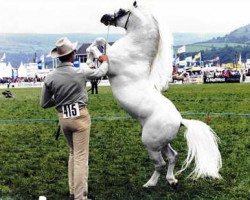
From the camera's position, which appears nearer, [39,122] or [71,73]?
[71,73]

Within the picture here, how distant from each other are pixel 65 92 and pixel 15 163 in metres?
3.75

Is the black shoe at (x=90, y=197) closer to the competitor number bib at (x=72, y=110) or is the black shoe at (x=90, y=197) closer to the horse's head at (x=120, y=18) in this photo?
the competitor number bib at (x=72, y=110)

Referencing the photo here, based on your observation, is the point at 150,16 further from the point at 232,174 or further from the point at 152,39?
the point at 232,174

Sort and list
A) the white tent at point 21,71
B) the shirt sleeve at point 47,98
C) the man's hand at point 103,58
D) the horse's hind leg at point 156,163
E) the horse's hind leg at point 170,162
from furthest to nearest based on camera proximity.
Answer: the white tent at point 21,71 < the horse's hind leg at point 170,162 < the horse's hind leg at point 156,163 < the man's hand at point 103,58 < the shirt sleeve at point 47,98

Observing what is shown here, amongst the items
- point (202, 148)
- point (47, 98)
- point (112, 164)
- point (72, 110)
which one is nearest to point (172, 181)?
point (202, 148)

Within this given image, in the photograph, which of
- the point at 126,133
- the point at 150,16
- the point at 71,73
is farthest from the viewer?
the point at 126,133

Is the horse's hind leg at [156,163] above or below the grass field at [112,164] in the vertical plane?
A: above

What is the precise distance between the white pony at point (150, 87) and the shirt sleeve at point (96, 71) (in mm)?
300

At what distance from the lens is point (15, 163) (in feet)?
34.6

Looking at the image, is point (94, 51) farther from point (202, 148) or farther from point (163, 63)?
point (202, 148)

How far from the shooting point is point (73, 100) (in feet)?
23.9

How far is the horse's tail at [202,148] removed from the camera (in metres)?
8.00

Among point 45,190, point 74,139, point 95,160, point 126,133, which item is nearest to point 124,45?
point 74,139

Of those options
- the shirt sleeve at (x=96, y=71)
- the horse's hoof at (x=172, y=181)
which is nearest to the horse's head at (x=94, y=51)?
the shirt sleeve at (x=96, y=71)
